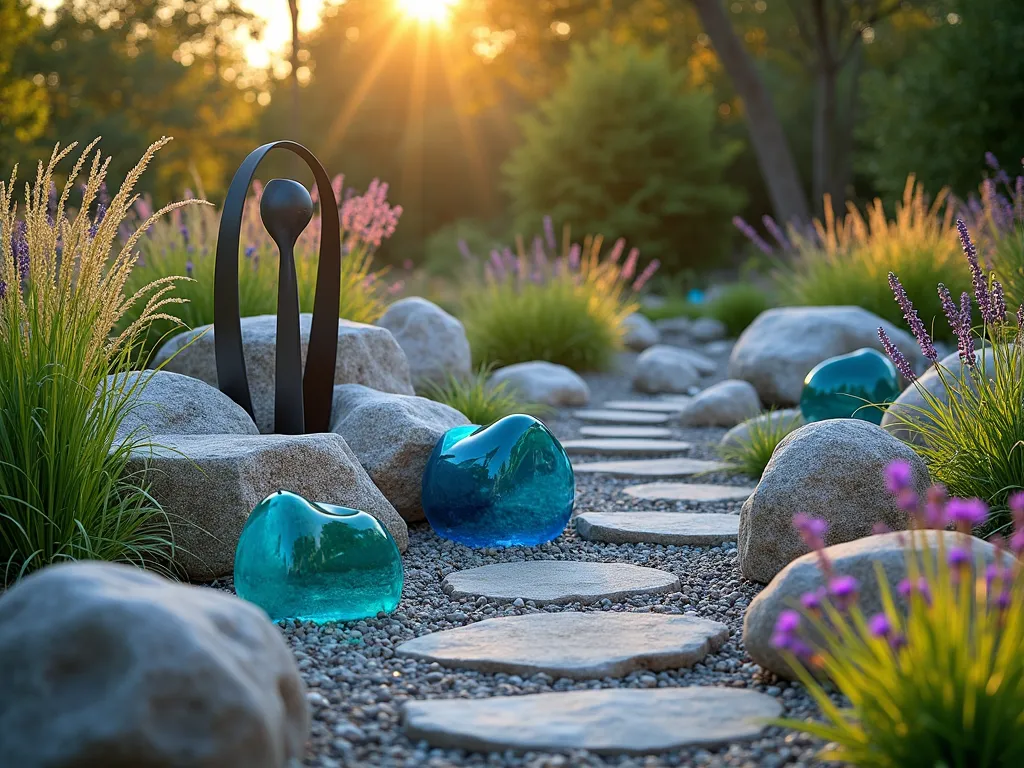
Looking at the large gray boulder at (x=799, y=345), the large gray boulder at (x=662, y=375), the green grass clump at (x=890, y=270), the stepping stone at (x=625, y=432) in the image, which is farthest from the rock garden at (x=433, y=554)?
the large gray boulder at (x=662, y=375)

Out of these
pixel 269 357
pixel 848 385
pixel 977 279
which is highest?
pixel 977 279

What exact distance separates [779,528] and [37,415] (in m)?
2.03

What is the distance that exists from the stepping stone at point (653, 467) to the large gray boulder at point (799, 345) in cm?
154

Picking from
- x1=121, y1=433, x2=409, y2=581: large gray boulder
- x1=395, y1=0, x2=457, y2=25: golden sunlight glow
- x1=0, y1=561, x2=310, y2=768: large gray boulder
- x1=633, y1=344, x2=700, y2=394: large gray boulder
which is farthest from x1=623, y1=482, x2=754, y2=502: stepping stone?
x1=395, y1=0, x2=457, y2=25: golden sunlight glow

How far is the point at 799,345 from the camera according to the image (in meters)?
6.23

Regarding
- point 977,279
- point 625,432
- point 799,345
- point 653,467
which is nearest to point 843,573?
point 977,279

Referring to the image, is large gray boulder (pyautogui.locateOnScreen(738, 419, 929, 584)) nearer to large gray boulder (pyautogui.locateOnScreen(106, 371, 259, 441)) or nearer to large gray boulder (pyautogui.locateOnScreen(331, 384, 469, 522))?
large gray boulder (pyautogui.locateOnScreen(331, 384, 469, 522))

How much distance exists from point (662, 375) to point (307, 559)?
5.34 m

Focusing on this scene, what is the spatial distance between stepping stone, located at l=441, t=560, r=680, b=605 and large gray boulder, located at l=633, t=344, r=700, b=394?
4470mm

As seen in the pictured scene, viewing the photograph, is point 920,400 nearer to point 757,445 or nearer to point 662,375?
point 757,445

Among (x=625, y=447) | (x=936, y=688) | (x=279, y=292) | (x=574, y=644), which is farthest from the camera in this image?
(x=625, y=447)

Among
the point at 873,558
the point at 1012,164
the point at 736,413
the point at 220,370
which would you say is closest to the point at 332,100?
the point at 1012,164

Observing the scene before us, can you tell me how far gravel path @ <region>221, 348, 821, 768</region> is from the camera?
1.77m

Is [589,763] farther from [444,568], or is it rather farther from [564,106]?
[564,106]
